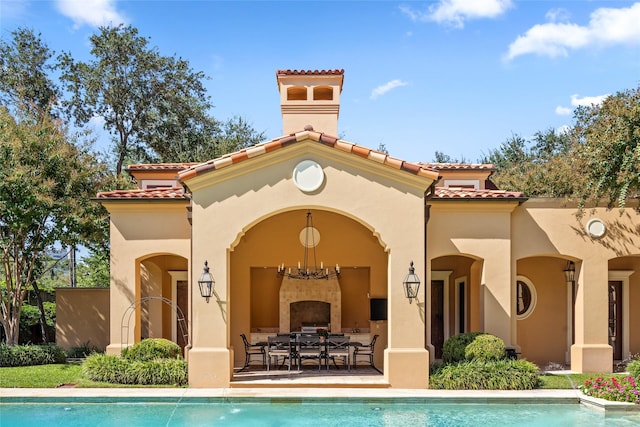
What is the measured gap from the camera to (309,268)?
63.3ft

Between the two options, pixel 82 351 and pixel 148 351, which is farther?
pixel 82 351

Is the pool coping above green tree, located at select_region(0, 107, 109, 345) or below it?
below

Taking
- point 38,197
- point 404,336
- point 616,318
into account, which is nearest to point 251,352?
point 404,336

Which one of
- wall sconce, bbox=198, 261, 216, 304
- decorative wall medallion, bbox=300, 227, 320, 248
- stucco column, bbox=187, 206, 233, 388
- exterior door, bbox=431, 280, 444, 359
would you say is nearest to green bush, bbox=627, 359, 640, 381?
exterior door, bbox=431, 280, 444, 359

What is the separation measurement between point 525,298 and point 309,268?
266 inches

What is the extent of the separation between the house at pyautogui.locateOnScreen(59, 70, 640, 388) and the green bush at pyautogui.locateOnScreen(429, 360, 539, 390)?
53 cm

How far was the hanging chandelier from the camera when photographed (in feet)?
61.1


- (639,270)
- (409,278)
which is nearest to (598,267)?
(639,270)

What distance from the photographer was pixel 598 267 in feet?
56.4

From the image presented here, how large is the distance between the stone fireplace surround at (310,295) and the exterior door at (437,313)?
3.35 metres

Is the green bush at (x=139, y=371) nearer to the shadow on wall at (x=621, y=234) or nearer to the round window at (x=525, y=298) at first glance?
the round window at (x=525, y=298)

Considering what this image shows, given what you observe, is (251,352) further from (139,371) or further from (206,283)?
(206,283)

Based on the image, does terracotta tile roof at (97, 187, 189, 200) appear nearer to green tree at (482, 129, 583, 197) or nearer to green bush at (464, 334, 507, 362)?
green bush at (464, 334, 507, 362)

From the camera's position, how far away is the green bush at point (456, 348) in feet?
50.8
